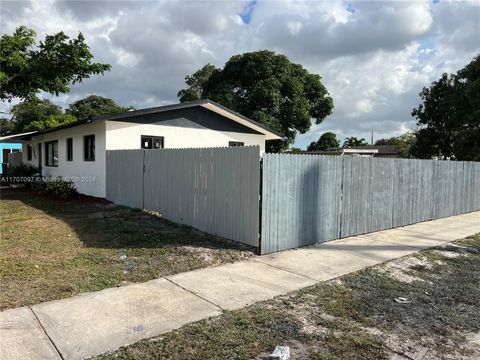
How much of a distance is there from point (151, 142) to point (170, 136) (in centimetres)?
86

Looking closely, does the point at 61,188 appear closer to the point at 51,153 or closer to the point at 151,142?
the point at 151,142

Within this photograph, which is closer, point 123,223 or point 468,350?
point 468,350

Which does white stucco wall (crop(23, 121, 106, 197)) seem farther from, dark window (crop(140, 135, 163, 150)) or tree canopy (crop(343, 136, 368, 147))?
tree canopy (crop(343, 136, 368, 147))

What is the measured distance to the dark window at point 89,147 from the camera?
50.2 ft

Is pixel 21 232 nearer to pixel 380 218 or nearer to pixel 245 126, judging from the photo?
pixel 380 218

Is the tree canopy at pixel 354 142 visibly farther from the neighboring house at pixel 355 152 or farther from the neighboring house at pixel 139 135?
the neighboring house at pixel 139 135

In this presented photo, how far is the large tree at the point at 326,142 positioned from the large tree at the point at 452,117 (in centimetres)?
3421

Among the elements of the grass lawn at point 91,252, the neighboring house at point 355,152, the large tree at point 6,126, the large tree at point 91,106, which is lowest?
the grass lawn at point 91,252

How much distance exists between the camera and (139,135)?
1501cm

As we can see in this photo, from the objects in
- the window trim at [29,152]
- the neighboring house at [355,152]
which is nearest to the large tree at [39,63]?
the neighboring house at [355,152]

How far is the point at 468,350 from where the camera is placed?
3.79 metres

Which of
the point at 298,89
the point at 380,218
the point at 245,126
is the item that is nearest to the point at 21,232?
the point at 380,218

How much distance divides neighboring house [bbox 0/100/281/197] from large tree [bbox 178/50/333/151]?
599 cm

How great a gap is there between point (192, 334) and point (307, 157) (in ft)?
15.3
